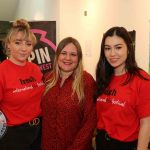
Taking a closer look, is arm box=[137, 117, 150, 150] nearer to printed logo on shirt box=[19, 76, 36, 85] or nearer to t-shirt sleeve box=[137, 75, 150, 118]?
t-shirt sleeve box=[137, 75, 150, 118]

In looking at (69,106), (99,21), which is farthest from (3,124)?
(99,21)

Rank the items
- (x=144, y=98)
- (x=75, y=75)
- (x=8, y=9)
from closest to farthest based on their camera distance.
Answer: (x=144, y=98) < (x=75, y=75) < (x=8, y=9)

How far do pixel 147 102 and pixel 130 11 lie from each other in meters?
1.58

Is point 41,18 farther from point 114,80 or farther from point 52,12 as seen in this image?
point 114,80

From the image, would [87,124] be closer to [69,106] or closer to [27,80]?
[69,106]

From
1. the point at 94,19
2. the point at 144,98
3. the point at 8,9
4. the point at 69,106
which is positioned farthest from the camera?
the point at 8,9

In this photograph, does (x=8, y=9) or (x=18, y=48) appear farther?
(x=8, y=9)

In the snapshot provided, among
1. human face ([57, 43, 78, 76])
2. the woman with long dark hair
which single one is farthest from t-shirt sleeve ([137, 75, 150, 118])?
human face ([57, 43, 78, 76])

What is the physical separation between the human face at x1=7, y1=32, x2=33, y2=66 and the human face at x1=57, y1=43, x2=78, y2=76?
29 centimetres

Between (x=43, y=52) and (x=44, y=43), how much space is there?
115 millimetres

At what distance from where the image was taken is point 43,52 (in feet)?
11.2

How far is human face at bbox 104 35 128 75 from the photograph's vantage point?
1.77m

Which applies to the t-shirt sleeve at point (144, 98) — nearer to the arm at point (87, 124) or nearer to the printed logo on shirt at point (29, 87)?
the arm at point (87, 124)

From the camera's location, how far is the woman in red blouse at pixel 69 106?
193 centimetres
